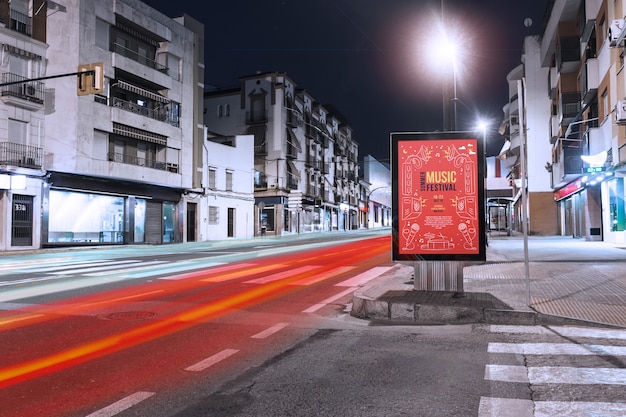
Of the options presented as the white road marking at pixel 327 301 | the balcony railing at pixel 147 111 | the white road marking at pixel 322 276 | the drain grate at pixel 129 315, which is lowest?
the white road marking at pixel 327 301

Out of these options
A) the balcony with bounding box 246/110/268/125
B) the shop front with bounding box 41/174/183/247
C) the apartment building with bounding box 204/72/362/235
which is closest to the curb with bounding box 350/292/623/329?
the shop front with bounding box 41/174/183/247

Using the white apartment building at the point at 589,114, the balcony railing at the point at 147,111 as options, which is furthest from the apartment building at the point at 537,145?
the balcony railing at the point at 147,111

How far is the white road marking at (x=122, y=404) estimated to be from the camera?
3.74 metres

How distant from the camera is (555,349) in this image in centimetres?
548

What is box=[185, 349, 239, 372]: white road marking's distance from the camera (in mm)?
4938

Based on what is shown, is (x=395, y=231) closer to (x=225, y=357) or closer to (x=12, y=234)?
(x=225, y=357)

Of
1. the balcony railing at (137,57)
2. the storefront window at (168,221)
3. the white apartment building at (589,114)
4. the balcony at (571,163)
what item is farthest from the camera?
the storefront window at (168,221)

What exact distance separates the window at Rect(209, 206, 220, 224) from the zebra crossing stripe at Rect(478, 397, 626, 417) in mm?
37803

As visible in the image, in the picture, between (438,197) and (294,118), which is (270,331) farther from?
(294,118)

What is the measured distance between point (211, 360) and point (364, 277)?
8.24m

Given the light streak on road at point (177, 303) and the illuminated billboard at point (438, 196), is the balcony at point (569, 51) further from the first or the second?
the illuminated billboard at point (438, 196)

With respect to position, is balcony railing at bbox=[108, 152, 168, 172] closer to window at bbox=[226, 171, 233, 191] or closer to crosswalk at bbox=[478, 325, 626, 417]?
window at bbox=[226, 171, 233, 191]

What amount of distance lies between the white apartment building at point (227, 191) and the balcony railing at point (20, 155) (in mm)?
12673

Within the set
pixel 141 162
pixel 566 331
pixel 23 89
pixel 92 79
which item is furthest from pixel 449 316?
pixel 141 162
